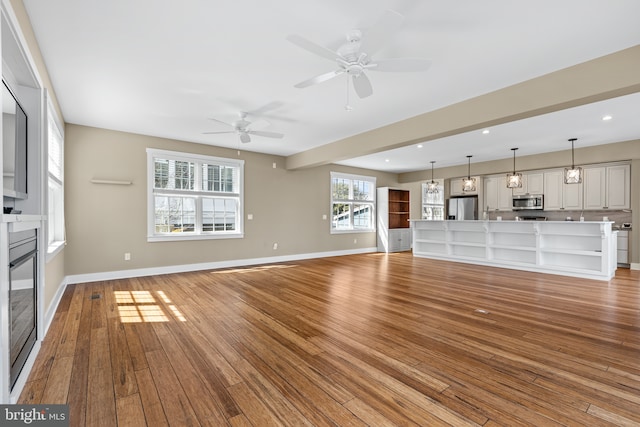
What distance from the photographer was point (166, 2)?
7.14ft

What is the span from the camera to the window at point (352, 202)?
8672 mm

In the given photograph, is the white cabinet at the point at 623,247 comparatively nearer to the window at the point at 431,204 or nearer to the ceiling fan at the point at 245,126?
the window at the point at 431,204

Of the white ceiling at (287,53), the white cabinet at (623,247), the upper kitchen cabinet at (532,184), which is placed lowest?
the white cabinet at (623,247)

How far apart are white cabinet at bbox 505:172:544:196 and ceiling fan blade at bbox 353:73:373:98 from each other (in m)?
7.09

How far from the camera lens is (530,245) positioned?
20.4ft

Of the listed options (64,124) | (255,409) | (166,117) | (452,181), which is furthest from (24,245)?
(452,181)

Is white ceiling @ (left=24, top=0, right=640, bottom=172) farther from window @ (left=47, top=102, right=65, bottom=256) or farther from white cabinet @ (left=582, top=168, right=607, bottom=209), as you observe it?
white cabinet @ (left=582, top=168, right=607, bottom=209)

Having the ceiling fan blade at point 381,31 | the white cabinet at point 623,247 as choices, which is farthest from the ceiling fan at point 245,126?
the white cabinet at point 623,247

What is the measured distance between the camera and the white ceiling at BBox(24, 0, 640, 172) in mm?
2250

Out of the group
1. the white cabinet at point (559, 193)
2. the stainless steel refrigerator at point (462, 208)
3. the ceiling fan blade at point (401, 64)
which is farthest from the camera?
the stainless steel refrigerator at point (462, 208)

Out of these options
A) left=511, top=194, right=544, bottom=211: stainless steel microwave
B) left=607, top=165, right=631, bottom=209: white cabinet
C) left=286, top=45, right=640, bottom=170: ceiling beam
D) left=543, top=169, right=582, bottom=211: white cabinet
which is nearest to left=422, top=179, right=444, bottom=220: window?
left=511, top=194, right=544, bottom=211: stainless steel microwave

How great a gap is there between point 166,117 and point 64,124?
176 centimetres

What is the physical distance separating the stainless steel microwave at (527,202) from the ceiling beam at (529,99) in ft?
17.1

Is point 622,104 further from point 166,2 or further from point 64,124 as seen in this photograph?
point 64,124
